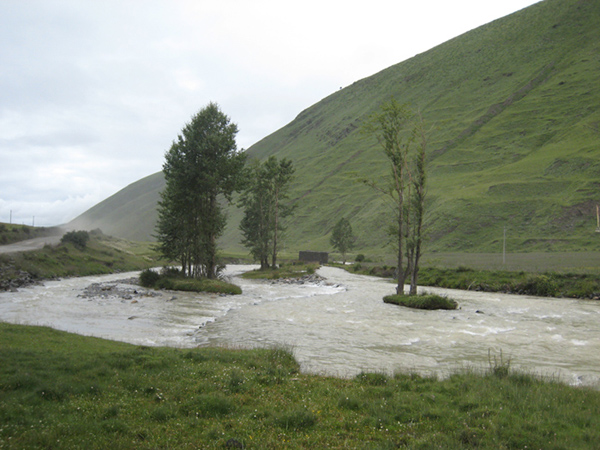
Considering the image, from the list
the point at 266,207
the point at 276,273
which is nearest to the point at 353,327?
the point at 276,273

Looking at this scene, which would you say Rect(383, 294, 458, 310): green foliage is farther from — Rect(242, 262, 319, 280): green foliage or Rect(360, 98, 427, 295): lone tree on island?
Rect(242, 262, 319, 280): green foliage

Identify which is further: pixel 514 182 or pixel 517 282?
pixel 514 182

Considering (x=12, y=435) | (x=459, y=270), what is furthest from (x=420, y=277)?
(x=12, y=435)

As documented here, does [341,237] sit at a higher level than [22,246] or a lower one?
higher

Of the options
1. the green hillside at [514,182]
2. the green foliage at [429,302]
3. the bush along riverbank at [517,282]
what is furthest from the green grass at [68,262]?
the green hillside at [514,182]

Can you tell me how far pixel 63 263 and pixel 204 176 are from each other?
27.0m

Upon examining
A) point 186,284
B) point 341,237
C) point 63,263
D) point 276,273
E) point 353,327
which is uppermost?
point 341,237

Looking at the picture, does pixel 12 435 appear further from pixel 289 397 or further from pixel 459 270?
pixel 459 270

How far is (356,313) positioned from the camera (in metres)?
28.1

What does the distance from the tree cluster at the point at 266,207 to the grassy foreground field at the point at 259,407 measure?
58.3 meters

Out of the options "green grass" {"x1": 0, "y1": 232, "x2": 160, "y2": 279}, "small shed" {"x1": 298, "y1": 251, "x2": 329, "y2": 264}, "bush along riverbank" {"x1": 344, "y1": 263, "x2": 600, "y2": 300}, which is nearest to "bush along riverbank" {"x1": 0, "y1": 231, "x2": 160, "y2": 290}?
"green grass" {"x1": 0, "y1": 232, "x2": 160, "y2": 279}

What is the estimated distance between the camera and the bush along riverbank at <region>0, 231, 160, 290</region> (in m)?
41.4

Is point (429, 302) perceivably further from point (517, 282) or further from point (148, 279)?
point (148, 279)

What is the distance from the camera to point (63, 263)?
181 ft
